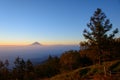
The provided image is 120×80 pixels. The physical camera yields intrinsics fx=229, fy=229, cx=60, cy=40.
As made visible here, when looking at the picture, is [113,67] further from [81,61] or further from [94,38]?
[81,61]

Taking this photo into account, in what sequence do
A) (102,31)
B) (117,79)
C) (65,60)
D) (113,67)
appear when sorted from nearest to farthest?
(117,79), (113,67), (102,31), (65,60)

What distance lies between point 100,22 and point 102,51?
5.59 meters

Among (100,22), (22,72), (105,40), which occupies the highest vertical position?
(100,22)

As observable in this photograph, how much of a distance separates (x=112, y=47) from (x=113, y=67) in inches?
285

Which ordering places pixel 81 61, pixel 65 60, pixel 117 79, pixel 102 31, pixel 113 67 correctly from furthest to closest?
pixel 81 61 < pixel 65 60 < pixel 102 31 < pixel 113 67 < pixel 117 79

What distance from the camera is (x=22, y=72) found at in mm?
103375

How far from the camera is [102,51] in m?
43.4

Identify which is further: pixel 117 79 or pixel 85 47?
pixel 85 47

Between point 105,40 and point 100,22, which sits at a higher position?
point 100,22

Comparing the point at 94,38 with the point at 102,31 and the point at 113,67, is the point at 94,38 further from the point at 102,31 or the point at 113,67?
the point at 113,67

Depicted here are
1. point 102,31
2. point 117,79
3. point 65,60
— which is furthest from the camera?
point 65,60

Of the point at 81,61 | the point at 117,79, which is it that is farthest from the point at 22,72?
the point at 117,79

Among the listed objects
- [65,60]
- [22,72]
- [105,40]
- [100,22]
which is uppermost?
[100,22]

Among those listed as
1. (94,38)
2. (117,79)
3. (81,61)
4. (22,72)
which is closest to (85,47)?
(94,38)
